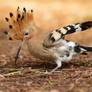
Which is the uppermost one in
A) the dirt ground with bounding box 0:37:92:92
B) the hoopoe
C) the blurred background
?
the blurred background

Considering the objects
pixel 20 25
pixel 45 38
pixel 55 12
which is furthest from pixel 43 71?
pixel 55 12

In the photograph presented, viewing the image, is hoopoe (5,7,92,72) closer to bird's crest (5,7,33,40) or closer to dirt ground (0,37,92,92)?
bird's crest (5,7,33,40)

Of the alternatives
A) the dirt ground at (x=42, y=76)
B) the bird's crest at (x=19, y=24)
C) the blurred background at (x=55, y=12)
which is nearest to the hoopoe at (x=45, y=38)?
the bird's crest at (x=19, y=24)

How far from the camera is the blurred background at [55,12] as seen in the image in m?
8.24

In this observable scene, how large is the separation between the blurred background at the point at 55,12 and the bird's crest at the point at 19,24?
2719 mm

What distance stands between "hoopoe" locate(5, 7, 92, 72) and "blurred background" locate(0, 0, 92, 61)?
2.71m

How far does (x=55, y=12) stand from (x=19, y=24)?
5.25 m

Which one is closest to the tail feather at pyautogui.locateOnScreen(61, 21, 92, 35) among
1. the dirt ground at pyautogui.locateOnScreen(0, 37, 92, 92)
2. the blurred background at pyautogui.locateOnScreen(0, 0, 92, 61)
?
the dirt ground at pyautogui.locateOnScreen(0, 37, 92, 92)

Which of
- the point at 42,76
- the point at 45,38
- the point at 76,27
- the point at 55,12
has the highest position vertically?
the point at 55,12

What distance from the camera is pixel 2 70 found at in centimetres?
443

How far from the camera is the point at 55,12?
376 inches

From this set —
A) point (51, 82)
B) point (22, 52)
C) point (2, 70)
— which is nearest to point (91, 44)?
point (22, 52)

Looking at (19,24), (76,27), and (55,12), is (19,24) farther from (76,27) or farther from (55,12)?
(55,12)

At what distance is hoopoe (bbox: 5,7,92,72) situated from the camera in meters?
4.30
